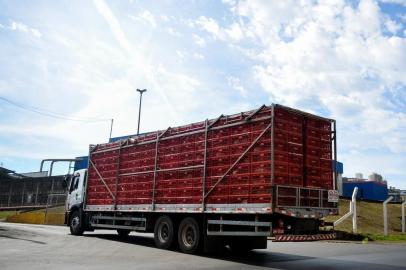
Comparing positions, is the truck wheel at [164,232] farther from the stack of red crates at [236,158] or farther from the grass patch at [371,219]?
the grass patch at [371,219]

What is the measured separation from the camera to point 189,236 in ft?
40.4

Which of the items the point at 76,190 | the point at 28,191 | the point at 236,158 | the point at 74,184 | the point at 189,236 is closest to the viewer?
the point at 236,158

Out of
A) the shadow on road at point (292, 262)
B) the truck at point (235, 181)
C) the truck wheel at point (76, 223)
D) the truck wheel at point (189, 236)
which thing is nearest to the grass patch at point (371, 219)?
the shadow on road at point (292, 262)

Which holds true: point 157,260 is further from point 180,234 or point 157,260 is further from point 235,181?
point 235,181

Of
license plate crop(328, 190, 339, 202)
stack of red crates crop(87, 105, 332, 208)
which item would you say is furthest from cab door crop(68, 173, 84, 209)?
license plate crop(328, 190, 339, 202)

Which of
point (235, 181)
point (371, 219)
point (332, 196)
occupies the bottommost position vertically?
point (371, 219)

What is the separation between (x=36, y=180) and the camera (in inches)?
2226

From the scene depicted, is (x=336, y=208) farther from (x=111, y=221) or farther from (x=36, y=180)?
(x=36, y=180)

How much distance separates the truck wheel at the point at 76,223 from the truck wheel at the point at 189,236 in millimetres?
7263

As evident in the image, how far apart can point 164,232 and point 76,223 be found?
6656mm

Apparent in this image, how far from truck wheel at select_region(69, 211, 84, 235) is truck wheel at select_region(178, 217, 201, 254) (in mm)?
7263

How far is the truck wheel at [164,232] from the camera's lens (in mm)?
12867

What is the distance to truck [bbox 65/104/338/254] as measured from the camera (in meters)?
10.3

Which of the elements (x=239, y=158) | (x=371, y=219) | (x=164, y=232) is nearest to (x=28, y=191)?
(x=371, y=219)
